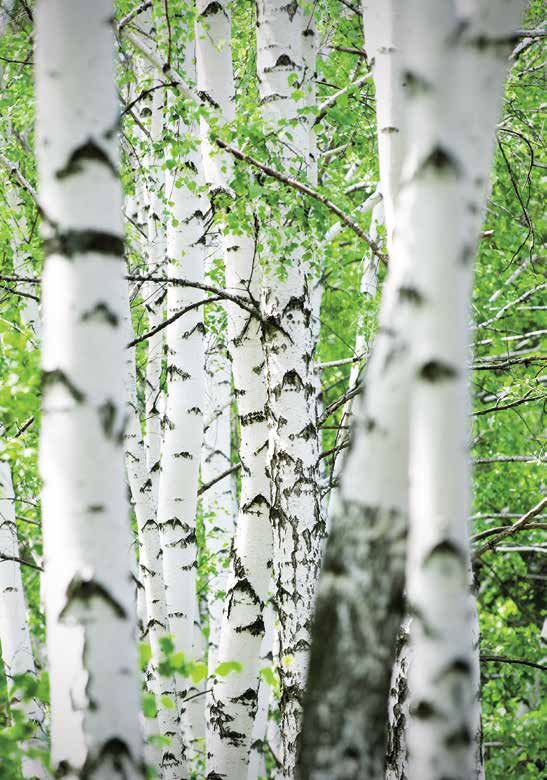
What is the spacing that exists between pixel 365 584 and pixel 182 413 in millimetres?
2969

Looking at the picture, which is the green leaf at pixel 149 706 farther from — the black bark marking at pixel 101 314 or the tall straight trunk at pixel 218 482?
the tall straight trunk at pixel 218 482

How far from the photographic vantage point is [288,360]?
3.40m

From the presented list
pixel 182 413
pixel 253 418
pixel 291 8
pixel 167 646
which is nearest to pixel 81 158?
pixel 167 646

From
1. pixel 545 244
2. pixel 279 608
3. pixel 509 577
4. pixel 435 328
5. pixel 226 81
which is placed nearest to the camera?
pixel 435 328

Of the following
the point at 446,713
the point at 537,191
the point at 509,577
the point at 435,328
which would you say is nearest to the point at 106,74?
the point at 435,328

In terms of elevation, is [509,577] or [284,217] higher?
[284,217]

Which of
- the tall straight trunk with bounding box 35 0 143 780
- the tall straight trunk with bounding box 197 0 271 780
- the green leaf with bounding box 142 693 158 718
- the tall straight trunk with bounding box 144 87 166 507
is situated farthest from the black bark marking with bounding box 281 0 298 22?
the green leaf with bounding box 142 693 158 718

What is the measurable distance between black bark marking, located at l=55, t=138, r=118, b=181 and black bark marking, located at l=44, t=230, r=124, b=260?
13cm

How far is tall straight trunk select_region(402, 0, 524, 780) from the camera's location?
4.85 ft

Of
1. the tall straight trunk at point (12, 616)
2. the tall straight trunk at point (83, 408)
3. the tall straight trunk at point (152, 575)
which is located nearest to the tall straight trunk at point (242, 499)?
the tall straight trunk at point (152, 575)

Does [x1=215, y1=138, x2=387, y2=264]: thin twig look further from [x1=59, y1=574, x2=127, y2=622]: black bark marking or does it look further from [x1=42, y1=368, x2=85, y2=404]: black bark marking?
[x1=59, y1=574, x2=127, y2=622]: black bark marking

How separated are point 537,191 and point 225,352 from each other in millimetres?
3331

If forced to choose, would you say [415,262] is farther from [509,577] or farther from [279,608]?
[509,577]

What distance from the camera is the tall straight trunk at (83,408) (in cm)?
156
